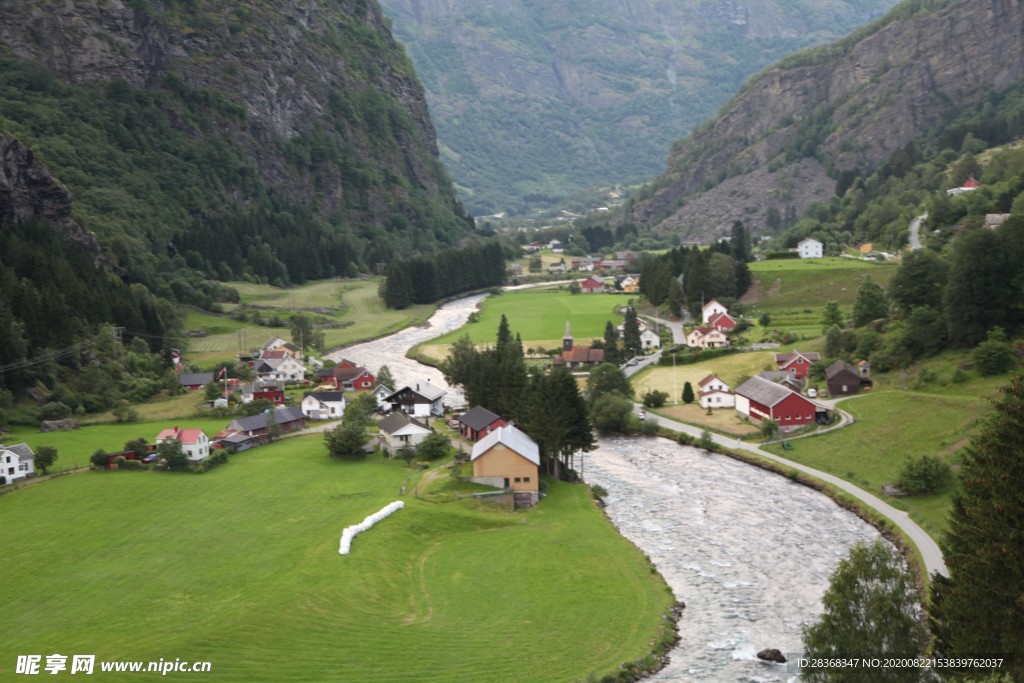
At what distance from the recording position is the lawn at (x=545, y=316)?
117 m

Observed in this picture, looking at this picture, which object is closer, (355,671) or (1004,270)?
(355,671)

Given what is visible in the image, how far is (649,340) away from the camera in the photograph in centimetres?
10750

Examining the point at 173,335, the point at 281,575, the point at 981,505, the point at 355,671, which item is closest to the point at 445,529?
the point at 281,575

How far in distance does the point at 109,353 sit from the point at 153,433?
78.2 ft

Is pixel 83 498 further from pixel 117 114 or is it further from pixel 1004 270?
pixel 117 114

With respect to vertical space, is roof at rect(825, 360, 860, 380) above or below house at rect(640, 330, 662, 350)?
above

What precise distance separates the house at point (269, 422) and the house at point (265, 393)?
7.15 metres

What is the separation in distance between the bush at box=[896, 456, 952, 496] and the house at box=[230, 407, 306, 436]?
42532mm

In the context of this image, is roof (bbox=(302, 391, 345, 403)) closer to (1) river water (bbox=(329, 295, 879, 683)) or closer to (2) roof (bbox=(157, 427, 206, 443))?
(2) roof (bbox=(157, 427, 206, 443))

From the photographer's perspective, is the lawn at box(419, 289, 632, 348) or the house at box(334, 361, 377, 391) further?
the lawn at box(419, 289, 632, 348)

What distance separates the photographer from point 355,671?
33031 millimetres

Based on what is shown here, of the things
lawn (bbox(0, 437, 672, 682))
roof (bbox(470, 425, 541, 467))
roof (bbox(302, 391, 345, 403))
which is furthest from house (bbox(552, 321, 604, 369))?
lawn (bbox(0, 437, 672, 682))

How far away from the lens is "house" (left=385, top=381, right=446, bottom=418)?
78000 mm

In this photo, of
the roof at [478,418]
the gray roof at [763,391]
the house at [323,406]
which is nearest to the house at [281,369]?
the house at [323,406]
